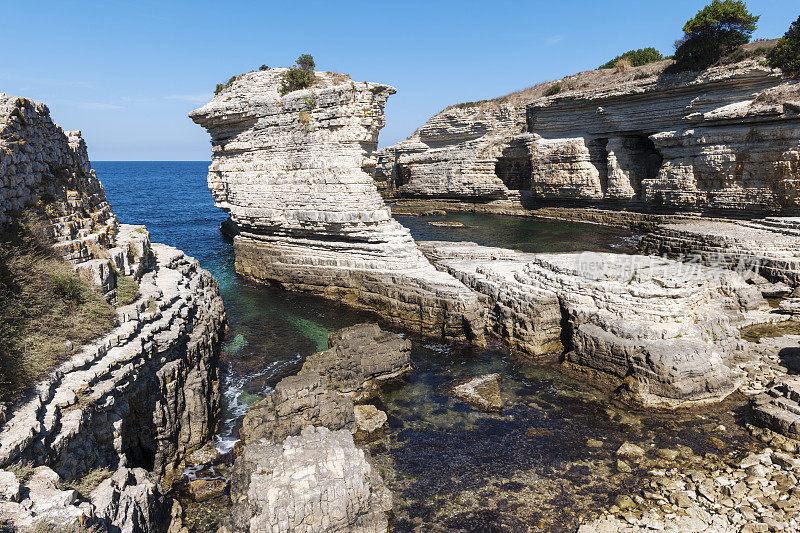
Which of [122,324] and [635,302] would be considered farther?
[635,302]

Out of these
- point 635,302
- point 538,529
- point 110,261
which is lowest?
point 538,529

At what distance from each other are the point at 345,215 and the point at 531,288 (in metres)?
8.87

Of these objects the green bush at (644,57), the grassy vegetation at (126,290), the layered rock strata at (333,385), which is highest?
the green bush at (644,57)

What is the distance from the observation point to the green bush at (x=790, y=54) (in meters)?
28.5

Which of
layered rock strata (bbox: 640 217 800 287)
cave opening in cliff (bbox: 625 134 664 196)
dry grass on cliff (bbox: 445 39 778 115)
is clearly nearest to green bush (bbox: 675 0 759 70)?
dry grass on cliff (bbox: 445 39 778 115)

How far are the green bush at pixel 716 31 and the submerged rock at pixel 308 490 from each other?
1563 inches

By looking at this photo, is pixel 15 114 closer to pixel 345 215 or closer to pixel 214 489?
pixel 214 489

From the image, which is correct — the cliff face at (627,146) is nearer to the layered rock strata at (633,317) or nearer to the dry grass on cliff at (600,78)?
the dry grass on cliff at (600,78)

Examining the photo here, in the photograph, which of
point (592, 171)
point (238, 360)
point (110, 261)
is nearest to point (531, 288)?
point (238, 360)

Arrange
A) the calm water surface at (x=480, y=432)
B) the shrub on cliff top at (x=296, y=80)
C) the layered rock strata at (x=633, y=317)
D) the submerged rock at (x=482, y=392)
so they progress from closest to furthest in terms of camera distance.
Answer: the calm water surface at (x=480, y=432), the layered rock strata at (x=633, y=317), the submerged rock at (x=482, y=392), the shrub on cliff top at (x=296, y=80)

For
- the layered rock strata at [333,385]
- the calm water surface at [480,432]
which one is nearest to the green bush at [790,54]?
the calm water surface at [480,432]

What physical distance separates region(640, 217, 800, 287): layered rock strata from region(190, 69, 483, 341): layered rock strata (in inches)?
569

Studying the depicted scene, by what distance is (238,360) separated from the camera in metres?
15.5

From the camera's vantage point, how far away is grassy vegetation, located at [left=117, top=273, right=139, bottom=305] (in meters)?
11.1
